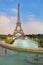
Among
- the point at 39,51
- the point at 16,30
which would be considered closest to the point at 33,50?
the point at 39,51

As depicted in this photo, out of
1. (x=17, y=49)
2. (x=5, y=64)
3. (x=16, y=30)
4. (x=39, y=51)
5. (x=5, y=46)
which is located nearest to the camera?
(x=5, y=64)

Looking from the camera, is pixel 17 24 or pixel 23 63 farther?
pixel 17 24

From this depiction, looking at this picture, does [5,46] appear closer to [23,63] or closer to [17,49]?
[17,49]

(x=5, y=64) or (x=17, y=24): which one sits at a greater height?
(x=17, y=24)

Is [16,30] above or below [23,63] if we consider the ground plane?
above

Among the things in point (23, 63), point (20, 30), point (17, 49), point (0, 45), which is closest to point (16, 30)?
point (20, 30)

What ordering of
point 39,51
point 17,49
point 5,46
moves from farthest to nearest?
point 5,46
point 17,49
point 39,51

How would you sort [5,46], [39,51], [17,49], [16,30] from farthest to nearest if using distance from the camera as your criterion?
[16,30] → [5,46] → [17,49] → [39,51]

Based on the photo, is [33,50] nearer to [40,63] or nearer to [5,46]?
[5,46]

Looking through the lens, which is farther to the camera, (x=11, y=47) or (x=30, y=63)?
(x=11, y=47)
